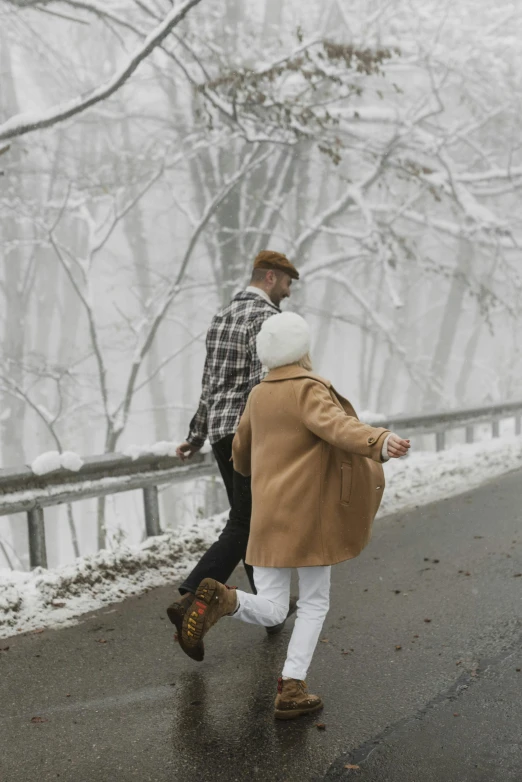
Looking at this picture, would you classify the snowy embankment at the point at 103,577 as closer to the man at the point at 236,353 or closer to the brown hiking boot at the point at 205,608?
the man at the point at 236,353

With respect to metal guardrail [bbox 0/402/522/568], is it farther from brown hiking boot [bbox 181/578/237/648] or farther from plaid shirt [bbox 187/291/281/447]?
brown hiking boot [bbox 181/578/237/648]

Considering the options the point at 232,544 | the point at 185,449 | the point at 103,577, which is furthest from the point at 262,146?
the point at 232,544

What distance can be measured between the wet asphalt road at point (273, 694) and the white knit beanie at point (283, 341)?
148cm

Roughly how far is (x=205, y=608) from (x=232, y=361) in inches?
62.4

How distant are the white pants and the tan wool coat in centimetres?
18

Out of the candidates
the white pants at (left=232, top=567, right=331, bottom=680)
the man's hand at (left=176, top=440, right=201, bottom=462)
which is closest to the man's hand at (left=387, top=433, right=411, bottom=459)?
the white pants at (left=232, top=567, right=331, bottom=680)

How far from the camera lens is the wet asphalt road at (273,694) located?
120 inches

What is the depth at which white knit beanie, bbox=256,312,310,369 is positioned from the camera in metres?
3.63

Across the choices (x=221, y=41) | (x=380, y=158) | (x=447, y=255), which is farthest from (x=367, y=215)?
(x=447, y=255)

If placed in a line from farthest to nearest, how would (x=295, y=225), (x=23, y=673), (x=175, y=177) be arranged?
(x=175, y=177) < (x=295, y=225) < (x=23, y=673)

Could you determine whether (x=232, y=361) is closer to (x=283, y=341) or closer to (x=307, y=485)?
(x=283, y=341)

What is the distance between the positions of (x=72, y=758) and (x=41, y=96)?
944 inches

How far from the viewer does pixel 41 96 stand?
955 inches

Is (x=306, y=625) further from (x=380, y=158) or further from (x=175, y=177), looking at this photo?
(x=175, y=177)
